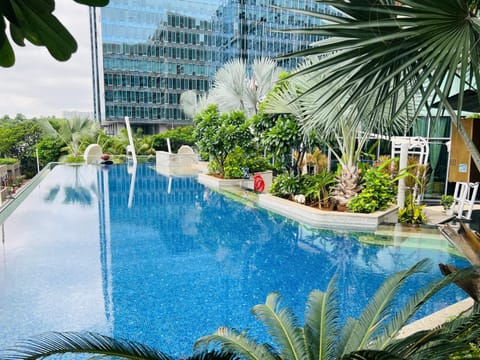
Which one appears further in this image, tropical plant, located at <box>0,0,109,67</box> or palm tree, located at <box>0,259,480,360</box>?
palm tree, located at <box>0,259,480,360</box>

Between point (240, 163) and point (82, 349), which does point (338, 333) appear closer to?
point (82, 349)

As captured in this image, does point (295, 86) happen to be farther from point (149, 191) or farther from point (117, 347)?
point (117, 347)

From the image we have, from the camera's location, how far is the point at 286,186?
36.9 feet

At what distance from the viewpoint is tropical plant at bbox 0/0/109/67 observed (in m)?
0.91

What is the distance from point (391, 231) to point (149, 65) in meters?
50.2

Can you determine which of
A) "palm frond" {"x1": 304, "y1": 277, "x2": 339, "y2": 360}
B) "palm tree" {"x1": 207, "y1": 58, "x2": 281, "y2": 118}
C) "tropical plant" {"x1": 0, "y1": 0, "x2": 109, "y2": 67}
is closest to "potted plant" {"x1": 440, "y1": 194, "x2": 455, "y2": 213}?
"palm tree" {"x1": 207, "y1": 58, "x2": 281, "y2": 118}

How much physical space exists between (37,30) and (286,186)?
Answer: 1047cm

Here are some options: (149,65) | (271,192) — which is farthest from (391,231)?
(149,65)

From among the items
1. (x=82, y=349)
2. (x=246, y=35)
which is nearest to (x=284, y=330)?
(x=82, y=349)

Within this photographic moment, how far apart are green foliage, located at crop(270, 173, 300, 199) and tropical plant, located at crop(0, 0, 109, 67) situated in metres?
10.3

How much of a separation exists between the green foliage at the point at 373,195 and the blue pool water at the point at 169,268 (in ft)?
4.21

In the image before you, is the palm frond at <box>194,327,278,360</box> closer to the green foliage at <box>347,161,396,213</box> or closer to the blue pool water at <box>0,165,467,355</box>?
the blue pool water at <box>0,165,467,355</box>

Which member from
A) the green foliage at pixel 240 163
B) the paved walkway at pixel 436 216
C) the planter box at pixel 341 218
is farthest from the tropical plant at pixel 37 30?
the green foliage at pixel 240 163

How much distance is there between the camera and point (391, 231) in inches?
334
